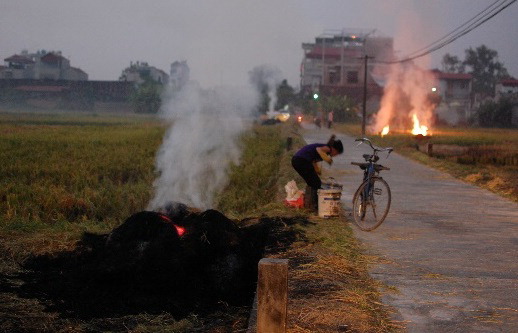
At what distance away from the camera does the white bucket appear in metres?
11.2

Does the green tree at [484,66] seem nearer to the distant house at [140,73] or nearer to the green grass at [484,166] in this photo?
the distant house at [140,73]

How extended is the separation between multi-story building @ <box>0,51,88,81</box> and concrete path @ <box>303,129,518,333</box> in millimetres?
93291

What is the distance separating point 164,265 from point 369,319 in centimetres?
321

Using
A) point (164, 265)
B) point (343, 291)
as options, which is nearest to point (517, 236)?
point (343, 291)

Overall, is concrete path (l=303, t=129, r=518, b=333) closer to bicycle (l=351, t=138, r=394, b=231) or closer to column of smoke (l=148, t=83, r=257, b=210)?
bicycle (l=351, t=138, r=394, b=231)

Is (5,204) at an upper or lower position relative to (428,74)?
lower

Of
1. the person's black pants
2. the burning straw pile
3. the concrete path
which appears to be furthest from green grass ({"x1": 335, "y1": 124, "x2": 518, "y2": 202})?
the burning straw pile

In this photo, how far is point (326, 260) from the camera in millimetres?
8125

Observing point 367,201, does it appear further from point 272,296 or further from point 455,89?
point 455,89

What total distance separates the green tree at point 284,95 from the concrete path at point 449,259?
279 feet

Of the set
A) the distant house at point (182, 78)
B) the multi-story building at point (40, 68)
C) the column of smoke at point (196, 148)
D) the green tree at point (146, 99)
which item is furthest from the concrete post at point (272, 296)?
the multi-story building at point (40, 68)

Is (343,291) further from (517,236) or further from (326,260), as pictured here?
(517,236)

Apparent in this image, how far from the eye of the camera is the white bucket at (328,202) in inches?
440

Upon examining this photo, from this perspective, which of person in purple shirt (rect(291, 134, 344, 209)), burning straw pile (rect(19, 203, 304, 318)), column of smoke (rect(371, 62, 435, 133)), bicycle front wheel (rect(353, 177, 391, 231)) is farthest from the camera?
column of smoke (rect(371, 62, 435, 133))
